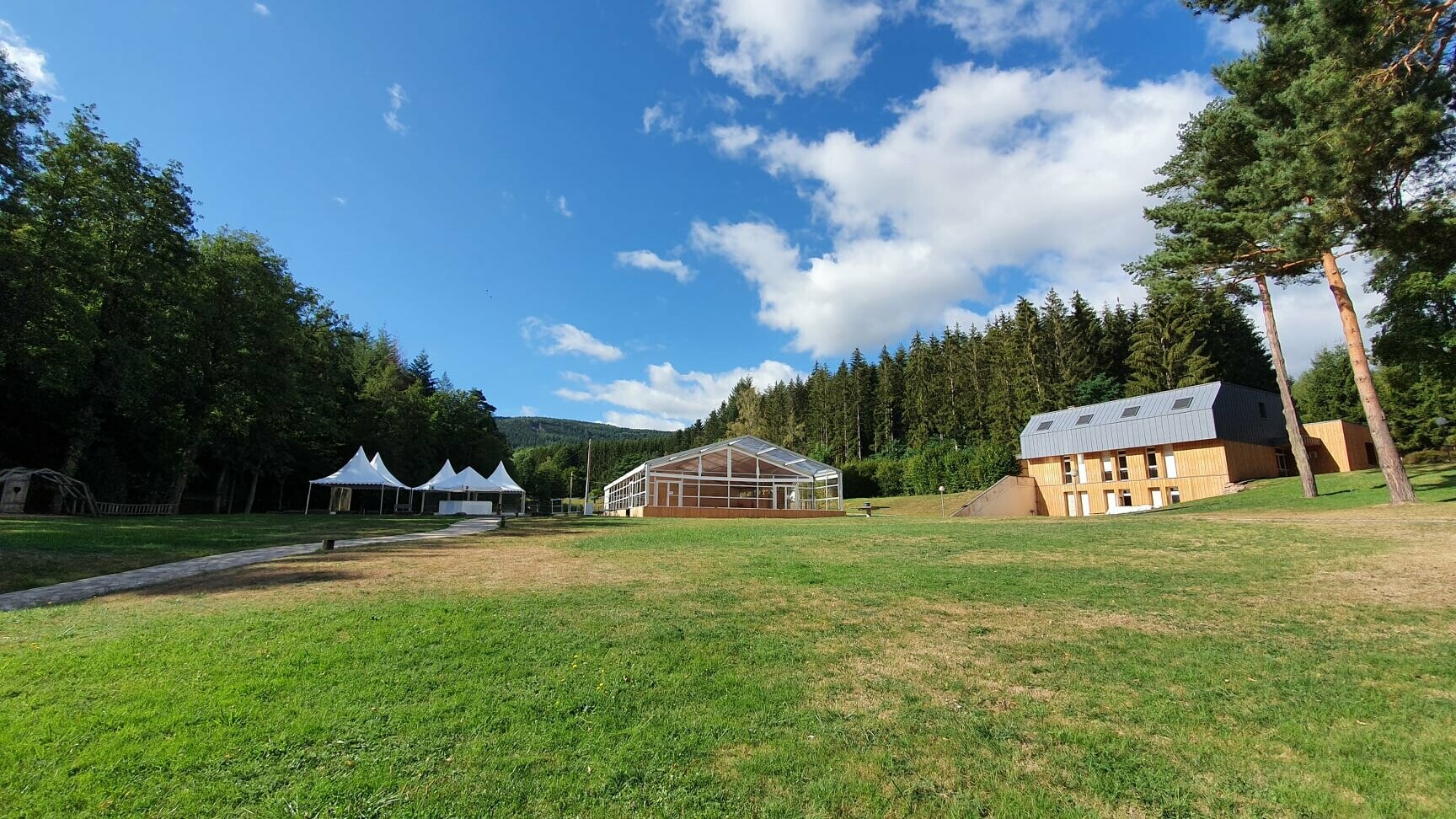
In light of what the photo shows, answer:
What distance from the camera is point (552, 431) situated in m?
177

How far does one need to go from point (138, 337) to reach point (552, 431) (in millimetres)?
154571

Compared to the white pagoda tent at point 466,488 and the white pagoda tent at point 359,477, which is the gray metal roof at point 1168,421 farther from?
the white pagoda tent at point 359,477

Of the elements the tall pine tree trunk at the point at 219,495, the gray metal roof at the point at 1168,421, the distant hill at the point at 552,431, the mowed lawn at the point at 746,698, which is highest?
the distant hill at the point at 552,431

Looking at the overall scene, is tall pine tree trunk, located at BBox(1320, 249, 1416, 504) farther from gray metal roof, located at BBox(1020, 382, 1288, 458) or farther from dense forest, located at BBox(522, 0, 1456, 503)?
gray metal roof, located at BBox(1020, 382, 1288, 458)

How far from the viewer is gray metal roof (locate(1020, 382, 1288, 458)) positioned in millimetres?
31906

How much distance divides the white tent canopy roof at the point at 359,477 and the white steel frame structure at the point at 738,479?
43.5ft

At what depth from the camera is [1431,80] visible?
445 inches

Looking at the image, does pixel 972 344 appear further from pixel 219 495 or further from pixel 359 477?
pixel 219 495

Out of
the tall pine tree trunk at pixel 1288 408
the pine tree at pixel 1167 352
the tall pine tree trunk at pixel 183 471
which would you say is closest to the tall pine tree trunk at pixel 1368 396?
the tall pine tree trunk at pixel 1288 408

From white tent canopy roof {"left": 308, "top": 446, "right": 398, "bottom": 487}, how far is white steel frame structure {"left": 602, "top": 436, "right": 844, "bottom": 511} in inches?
522

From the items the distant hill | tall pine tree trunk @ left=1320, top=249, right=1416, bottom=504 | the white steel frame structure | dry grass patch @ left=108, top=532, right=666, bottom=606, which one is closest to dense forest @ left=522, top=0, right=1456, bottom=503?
tall pine tree trunk @ left=1320, top=249, right=1416, bottom=504

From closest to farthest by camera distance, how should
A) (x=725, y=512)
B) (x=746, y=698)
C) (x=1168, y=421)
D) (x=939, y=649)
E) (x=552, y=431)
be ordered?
(x=746, y=698)
(x=939, y=649)
(x=725, y=512)
(x=1168, y=421)
(x=552, y=431)

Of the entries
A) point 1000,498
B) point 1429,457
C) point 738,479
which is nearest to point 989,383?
point 1000,498

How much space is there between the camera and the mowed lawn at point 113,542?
9.26m
